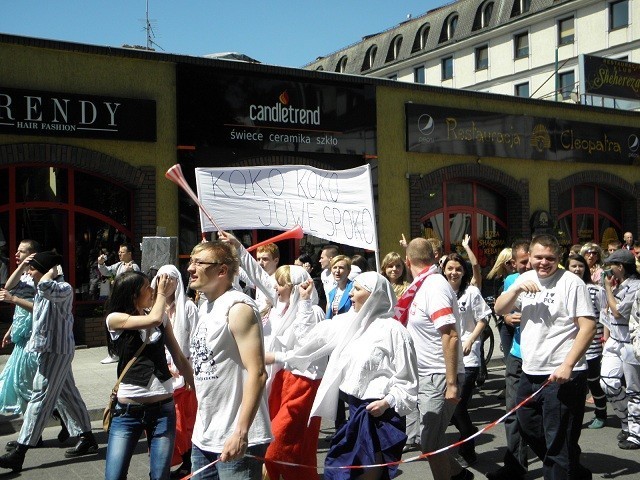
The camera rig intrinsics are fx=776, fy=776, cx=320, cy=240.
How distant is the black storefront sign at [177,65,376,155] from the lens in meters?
13.5

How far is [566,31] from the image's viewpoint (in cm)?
4350

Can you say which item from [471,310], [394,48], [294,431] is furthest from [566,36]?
[294,431]

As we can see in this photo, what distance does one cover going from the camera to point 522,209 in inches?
725

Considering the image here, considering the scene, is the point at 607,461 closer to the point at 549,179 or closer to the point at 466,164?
the point at 466,164

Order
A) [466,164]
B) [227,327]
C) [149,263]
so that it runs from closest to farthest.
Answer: [227,327] < [149,263] < [466,164]

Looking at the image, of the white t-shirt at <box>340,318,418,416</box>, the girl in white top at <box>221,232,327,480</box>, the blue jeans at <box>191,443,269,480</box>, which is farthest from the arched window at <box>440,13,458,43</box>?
the blue jeans at <box>191,443,269,480</box>

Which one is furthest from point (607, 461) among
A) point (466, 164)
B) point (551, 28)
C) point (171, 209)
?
point (551, 28)

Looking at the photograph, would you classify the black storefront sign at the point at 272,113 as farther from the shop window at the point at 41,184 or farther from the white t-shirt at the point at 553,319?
the white t-shirt at the point at 553,319

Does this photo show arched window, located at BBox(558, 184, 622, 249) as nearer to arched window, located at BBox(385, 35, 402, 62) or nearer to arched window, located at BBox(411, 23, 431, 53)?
arched window, located at BBox(411, 23, 431, 53)

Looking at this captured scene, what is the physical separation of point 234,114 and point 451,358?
31.3 feet

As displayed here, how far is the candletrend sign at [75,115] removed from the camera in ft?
38.9

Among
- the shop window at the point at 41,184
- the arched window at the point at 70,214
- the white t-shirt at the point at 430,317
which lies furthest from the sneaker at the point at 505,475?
the shop window at the point at 41,184

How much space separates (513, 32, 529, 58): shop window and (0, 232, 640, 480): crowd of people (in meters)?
40.8

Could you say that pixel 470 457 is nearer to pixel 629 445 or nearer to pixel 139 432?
pixel 629 445
